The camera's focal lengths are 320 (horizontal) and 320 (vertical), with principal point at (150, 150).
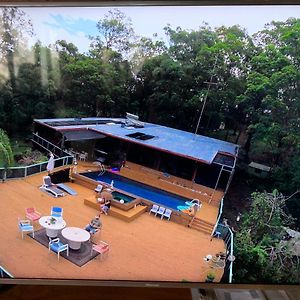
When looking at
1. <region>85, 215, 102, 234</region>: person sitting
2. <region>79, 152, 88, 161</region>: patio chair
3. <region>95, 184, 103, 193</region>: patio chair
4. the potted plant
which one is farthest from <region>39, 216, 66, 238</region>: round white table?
the potted plant

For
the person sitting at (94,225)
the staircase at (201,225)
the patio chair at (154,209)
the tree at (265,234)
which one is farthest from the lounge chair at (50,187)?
the tree at (265,234)

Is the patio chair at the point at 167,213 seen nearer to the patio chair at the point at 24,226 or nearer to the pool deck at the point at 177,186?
the pool deck at the point at 177,186

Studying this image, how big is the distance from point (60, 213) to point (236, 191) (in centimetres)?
109

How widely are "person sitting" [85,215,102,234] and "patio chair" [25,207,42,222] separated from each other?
312mm

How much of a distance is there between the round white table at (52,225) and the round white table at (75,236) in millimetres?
36

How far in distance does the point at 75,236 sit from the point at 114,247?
0.80 ft

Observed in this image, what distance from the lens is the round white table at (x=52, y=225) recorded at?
192 cm

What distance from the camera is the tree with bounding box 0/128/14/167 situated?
6.42ft

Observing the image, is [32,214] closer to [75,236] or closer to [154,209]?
[75,236]

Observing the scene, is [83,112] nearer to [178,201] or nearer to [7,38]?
[7,38]

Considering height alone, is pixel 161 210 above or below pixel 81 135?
below

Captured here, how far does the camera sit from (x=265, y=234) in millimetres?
1942

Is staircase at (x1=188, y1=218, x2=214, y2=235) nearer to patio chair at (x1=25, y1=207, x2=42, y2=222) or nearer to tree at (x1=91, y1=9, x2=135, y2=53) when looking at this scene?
patio chair at (x1=25, y1=207, x2=42, y2=222)

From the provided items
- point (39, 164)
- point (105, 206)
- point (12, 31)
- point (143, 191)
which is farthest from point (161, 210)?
point (12, 31)
